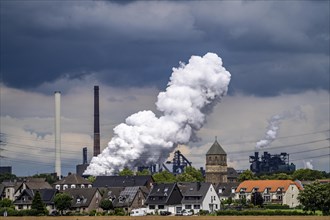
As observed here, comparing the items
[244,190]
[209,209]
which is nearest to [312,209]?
[209,209]

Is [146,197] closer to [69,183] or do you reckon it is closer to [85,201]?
[85,201]

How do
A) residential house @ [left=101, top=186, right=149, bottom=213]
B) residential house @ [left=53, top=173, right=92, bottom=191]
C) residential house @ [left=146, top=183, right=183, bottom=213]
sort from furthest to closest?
residential house @ [left=53, top=173, right=92, bottom=191] < residential house @ [left=146, top=183, right=183, bottom=213] < residential house @ [left=101, top=186, right=149, bottom=213]

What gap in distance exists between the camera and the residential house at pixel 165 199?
466ft

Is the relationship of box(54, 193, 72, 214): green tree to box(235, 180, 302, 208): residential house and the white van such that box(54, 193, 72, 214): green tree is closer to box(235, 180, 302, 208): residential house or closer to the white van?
the white van

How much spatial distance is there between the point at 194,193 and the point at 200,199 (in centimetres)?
215

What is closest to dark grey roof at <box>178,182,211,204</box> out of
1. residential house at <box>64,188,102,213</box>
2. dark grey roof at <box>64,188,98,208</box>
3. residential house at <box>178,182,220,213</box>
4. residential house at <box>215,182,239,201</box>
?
residential house at <box>178,182,220,213</box>

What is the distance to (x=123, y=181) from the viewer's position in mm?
180250

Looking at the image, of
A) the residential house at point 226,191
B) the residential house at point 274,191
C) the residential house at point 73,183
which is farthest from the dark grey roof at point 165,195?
the residential house at point 73,183

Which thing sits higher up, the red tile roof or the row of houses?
the red tile roof

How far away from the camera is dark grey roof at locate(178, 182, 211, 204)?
148000 mm

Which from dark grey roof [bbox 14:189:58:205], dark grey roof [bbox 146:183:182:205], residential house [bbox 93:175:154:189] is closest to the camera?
dark grey roof [bbox 146:183:182:205]

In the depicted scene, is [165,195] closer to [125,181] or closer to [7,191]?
[125,181]

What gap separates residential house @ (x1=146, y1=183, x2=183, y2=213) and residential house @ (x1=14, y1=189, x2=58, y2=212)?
19.0m

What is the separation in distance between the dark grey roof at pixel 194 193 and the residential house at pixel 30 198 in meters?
26.1
